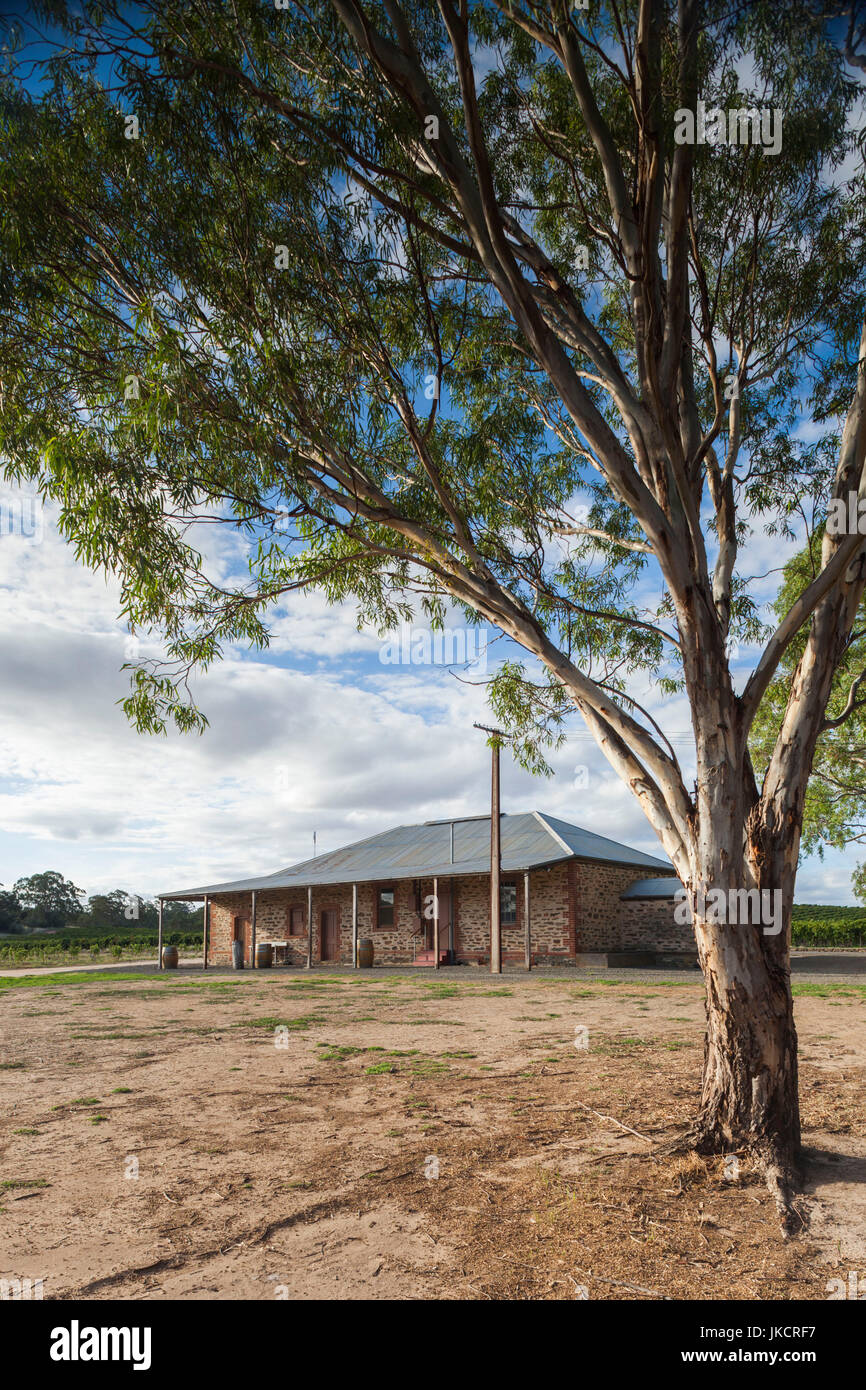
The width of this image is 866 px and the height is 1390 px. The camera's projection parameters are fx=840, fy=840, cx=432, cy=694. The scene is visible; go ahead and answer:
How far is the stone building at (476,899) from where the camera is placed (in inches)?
925

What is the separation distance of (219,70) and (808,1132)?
7.94 metres

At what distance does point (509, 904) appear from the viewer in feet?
82.6

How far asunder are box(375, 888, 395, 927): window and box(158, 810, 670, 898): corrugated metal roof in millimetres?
873

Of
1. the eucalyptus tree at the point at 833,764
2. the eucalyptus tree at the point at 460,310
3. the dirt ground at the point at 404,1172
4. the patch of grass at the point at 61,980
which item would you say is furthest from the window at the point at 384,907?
the eucalyptus tree at the point at 460,310

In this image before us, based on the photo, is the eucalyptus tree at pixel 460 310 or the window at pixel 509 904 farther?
the window at pixel 509 904

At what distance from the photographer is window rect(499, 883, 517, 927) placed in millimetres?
24969

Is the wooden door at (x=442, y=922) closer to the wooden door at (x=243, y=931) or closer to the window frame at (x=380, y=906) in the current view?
the window frame at (x=380, y=906)

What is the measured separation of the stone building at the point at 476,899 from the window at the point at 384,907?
38mm

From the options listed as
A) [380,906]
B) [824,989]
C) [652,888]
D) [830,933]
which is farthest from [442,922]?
[830,933]

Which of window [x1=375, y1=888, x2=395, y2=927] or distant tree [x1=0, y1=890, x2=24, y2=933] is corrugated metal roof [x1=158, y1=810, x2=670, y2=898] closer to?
window [x1=375, y1=888, x2=395, y2=927]

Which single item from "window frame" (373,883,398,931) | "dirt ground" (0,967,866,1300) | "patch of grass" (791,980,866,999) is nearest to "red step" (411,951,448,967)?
"window frame" (373,883,398,931)

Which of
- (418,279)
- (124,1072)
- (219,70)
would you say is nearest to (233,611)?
(418,279)

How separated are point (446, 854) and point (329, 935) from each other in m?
5.57

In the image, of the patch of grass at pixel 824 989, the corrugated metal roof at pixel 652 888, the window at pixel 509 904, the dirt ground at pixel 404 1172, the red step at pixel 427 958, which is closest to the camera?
the dirt ground at pixel 404 1172
